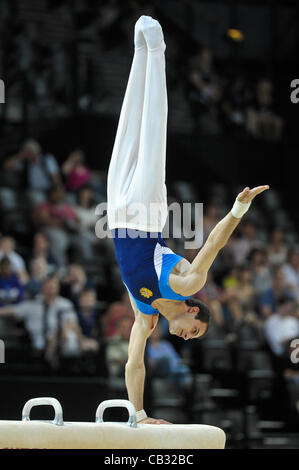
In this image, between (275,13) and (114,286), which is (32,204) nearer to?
(114,286)

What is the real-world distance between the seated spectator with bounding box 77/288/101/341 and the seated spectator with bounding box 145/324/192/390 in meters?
0.59

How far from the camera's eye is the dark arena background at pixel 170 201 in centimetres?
939

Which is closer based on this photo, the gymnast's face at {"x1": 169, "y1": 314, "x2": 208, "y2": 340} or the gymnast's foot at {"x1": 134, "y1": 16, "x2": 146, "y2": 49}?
the gymnast's face at {"x1": 169, "y1": 314, "x2": 208, "y2": 340}

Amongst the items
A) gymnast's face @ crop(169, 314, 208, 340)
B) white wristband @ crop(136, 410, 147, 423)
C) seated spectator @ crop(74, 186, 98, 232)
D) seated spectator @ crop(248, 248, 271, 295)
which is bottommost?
white wristband @ crop(136, 410, 147, 423)

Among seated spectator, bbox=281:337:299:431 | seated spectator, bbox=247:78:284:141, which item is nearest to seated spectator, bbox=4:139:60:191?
seated spectator, bbox=281:337:299:431

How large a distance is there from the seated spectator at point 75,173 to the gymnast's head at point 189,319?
246 inches

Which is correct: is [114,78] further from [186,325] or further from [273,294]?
[186,325]

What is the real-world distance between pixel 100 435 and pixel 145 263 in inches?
50.8

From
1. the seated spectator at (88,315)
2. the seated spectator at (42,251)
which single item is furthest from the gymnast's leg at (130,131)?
the seated spectator at (42,251)

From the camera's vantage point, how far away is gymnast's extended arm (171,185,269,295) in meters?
5.63

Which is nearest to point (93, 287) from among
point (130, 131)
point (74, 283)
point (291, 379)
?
point (74, 283)

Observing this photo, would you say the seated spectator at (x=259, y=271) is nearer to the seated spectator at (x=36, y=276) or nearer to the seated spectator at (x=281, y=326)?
the seated spectator at (x=281, y=326)

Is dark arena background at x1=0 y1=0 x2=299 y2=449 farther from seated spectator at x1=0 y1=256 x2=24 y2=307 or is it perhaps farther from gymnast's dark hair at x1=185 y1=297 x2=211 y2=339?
gymnast's dark hair at x1=185 y1=297 x2=211 y2=339

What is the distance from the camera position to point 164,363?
9.72 metres
